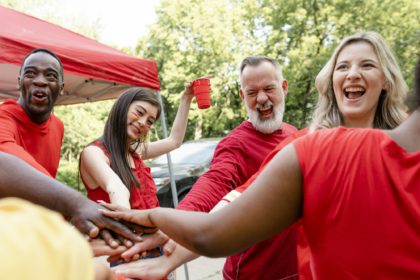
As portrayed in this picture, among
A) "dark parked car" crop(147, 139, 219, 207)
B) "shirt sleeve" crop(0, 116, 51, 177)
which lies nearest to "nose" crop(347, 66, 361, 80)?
"shirt sleeve" crop(0, 116, 51, 177)

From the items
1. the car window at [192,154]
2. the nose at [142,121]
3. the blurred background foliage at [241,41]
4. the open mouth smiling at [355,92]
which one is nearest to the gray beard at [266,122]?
the open mouth smiling at [355,92]

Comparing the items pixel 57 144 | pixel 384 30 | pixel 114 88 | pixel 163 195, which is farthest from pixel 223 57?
pixel 57 144

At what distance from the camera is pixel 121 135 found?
261 cm

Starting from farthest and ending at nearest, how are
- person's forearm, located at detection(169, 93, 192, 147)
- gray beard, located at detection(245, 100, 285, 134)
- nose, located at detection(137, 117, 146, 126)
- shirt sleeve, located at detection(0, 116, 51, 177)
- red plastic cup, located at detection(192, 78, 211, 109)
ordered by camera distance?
person's forearm, located at detection(169, 93, 192, 147) < red plastic cup, located at detection(192, 78, 211, 109) < nose, located at detection(137, 117, 146, 126) < gray beard, located at detection(245, 100, 285, 134) < shirt sleeve, located at detection(0, 116, 51, 177)

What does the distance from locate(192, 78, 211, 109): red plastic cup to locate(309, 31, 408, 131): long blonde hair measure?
1361 mm

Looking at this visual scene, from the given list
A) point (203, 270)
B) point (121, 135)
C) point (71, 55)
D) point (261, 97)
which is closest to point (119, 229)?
point (121, 135)

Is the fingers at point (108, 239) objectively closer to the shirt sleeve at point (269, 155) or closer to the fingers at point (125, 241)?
the fingers at point (125, 241)

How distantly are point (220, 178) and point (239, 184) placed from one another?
5.0 inches

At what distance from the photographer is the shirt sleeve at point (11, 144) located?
1684 millimetres

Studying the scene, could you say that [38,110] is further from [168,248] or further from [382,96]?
[382,96]

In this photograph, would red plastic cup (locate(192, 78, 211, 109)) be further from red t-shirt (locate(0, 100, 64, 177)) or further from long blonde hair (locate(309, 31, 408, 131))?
long blonde hair (locate(309, 31, 408, 131))

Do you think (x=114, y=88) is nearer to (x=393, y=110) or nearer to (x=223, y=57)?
(x=393, y=110)

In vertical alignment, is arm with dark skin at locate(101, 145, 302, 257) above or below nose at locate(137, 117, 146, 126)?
below

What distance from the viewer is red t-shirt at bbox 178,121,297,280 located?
1991 mm
